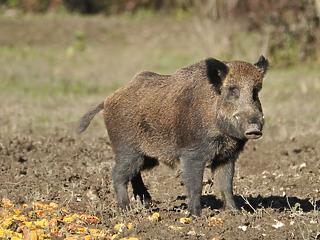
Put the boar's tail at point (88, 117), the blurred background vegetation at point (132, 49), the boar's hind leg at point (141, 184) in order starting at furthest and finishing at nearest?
1. the blurred background vegetation at point (132, 49)
2. the boar's tail at point (88, 117)
3. the boar's hind leg at point (141, 184)

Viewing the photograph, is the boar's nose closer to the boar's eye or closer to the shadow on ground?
the boar's eye

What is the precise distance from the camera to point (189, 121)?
705cm

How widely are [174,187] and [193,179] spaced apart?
1.70 m

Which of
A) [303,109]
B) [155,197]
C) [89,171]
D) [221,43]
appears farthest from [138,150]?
[221,43]

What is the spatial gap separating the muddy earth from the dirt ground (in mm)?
10

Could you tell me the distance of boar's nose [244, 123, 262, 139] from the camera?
6.45m

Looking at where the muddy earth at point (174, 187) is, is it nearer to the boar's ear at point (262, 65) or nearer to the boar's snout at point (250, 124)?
the boar's snout at point (250, 124)

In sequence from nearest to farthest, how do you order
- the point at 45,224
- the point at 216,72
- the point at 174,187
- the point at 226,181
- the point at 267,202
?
the point at 45,224 → the point at 216,72 → the point at 226,181 → the point at 267,202 → the point at 174,187

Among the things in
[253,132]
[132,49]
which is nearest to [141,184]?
[253,132]

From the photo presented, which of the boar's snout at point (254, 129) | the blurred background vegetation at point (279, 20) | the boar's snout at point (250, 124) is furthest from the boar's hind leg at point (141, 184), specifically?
the blurred background vegetation at point (279, 20)

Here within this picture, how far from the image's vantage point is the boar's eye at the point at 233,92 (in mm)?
6828

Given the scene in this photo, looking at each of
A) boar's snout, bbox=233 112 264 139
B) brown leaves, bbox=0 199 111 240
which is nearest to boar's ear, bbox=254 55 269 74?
boar's snout, bbox=233 112 264 139

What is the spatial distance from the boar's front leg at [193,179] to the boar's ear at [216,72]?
0.62m

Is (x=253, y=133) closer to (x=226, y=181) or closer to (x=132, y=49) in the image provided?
(x=226, y=181)
